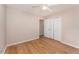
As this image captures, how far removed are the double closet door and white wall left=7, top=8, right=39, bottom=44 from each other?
39cm

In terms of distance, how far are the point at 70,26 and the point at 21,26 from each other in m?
1.66

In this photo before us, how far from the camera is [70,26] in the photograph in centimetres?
299

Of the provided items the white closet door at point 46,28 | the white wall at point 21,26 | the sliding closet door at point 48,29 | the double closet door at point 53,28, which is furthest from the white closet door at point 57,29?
the white wall at point 21,26

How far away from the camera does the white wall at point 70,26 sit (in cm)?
279

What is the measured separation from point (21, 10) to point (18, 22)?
351mm

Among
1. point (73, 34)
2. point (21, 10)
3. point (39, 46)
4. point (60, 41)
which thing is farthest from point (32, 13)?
point (73, 34)

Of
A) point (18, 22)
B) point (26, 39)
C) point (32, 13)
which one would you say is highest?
point (32, 13)

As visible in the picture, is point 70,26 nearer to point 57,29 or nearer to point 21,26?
point 57,29

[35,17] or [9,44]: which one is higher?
[35,17]

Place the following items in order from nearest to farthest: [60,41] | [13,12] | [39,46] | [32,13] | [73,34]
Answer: [13,12] → [32,13] → [39,46] → [60,41] → [73,34]

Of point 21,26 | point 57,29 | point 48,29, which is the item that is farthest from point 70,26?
point 21,26

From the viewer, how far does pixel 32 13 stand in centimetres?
243

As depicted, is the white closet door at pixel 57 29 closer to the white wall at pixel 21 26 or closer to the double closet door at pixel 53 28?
the double closet door at pixel 53 28
